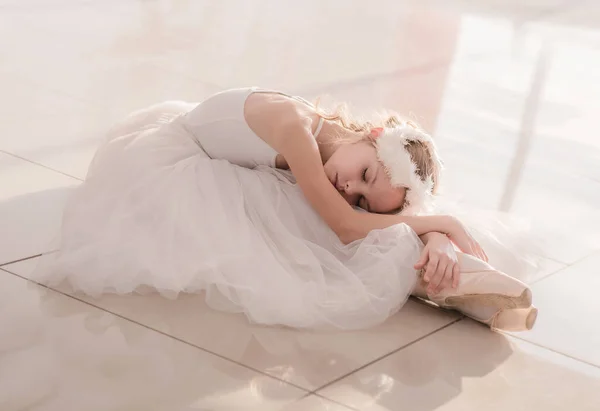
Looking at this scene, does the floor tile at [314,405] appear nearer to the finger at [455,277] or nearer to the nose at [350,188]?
the finger at [455,277]

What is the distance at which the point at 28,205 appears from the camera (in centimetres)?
285

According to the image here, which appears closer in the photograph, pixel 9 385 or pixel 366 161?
pixel 9 385

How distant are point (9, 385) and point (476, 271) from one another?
1.14m

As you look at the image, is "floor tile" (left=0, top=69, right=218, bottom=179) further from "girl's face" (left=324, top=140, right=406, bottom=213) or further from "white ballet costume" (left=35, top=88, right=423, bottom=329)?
"girl's face" (left=324, top=140, right=406, bottom=213)

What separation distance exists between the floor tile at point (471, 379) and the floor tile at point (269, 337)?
1.7 inches

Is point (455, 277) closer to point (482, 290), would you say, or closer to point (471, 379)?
point (482, 290)

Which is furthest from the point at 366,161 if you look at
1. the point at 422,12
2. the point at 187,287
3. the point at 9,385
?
the point at 422,12

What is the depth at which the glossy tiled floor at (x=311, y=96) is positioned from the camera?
2074 mm

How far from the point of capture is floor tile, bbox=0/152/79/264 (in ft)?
8.48

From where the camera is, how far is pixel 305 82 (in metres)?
4.71

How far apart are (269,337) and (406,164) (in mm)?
635

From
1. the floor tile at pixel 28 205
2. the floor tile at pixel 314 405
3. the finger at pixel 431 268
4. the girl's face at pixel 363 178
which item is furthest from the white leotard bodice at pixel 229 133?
the floor tile at pixel 314 405

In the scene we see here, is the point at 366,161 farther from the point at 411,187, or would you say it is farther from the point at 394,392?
the point at 394,392

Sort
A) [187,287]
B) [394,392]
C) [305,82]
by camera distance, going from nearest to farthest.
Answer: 1. [394,392]
2. [187,287]
3. [305,82]
